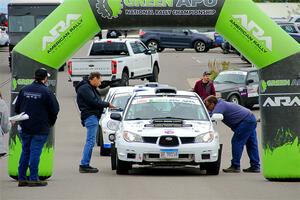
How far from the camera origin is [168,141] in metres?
18.0

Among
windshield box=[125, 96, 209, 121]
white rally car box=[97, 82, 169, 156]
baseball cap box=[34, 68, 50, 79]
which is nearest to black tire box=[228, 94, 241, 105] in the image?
white rally car box=[97, 82, 169, 156]

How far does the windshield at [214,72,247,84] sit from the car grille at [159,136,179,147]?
60.4 ft

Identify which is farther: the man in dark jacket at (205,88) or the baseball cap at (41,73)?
the man in dark jacket at (205,88)

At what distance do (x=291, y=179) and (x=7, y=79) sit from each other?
29289 millimetres

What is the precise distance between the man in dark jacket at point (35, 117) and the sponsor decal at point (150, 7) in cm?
152

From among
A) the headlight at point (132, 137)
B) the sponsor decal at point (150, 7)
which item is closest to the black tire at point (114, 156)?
the headlight at point (132, 137)

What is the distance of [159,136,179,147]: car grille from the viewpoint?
1800 centimetres

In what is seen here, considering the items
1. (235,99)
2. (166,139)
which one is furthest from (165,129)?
(235,99)

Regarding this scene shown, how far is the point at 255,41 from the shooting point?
56.1 ft

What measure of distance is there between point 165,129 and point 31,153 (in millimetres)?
2698

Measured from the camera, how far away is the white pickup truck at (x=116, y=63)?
37906 mm

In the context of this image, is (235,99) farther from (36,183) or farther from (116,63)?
(36,183)

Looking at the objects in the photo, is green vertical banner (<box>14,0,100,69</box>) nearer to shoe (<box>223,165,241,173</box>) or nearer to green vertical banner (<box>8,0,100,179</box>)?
green vertical banner (<box>8,0,100,179</box>)

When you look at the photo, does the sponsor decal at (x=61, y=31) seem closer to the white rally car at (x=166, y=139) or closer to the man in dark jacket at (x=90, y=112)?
the man in dark jacket at (x=90, y=112)
